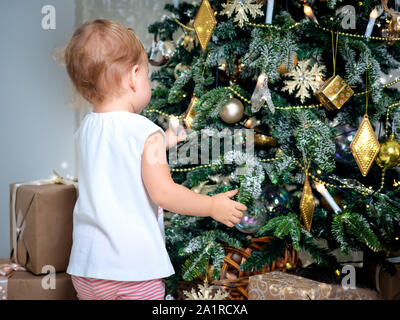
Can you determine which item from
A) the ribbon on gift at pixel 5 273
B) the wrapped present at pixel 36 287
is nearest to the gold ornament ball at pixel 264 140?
the wrapped present at pixel 36 287

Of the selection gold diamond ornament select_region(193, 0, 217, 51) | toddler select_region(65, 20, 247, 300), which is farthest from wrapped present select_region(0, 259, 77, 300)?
gold diamond ornament select_region(193, 0, 217, 51)

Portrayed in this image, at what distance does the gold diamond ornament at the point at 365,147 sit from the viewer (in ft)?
3.56

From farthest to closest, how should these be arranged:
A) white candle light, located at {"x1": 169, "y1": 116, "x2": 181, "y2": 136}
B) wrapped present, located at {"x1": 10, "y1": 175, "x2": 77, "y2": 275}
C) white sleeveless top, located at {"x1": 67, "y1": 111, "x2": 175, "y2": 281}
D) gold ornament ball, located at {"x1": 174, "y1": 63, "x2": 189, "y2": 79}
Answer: gold ornament ball, located at {"x1": 174, "y1": 63, "x2": 189, "y2": 79} → white candle light, located at {"x1": 169, "y1": 116, "x2": 181, "y2": 136} → wrapped present, located at {"x1": 10, "y1": 175, "x2": 77, "y2": 275} → white sleeveless top, located at {"x1": 67, "y1": 111, "x2": 175, "y2": 281}

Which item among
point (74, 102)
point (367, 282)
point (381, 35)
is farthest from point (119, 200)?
point (381, 35)

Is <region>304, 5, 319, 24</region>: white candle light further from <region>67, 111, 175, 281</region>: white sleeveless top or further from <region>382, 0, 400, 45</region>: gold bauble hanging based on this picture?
<region>67, 111, 175, 281</region>: white sleeveless top

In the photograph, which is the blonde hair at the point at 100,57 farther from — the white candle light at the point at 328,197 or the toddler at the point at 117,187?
the white candle light at the point at 328,197

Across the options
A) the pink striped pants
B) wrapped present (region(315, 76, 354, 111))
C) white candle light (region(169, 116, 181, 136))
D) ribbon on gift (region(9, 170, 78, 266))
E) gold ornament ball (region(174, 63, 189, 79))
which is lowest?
the pink striped pants

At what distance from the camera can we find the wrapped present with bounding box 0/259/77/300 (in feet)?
3.39

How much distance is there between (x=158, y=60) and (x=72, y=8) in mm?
881

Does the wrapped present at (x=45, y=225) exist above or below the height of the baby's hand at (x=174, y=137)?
below

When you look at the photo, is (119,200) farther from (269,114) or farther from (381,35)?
(381,35)

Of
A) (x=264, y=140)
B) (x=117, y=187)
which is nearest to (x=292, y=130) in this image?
(x=264, y=140)

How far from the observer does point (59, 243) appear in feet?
3.46

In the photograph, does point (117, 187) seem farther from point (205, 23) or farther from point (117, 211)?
point (205, 23)
